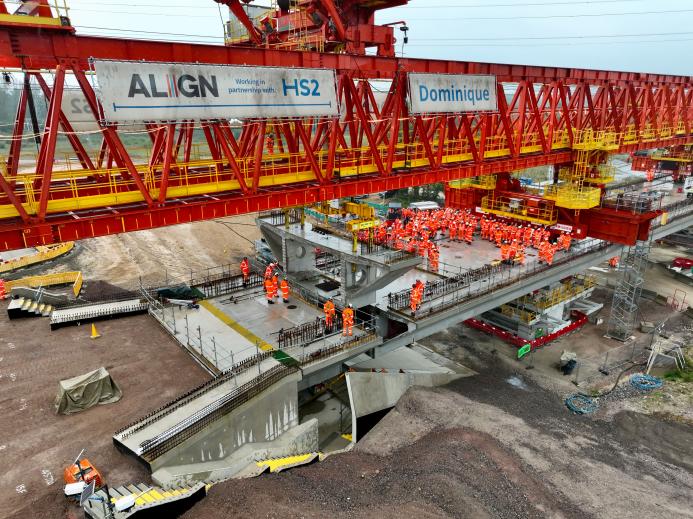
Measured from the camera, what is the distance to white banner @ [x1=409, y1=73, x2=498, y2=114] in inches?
575

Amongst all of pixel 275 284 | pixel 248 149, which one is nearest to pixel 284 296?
pixel 275 284

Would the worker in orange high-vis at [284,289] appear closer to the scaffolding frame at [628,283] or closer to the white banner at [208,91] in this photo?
the white banner at [208,91]

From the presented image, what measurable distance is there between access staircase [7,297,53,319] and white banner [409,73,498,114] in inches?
633

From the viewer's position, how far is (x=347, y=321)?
15820 millimetres

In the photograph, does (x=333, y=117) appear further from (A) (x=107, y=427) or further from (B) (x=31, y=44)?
(A) (x=107, y=427)

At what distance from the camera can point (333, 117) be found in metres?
12.9

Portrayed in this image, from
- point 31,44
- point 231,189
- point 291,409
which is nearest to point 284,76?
point 231,189

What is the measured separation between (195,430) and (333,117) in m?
9.17

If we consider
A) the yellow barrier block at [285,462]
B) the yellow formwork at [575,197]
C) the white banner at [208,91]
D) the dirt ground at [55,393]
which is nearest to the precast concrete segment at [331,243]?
the white banner at [208,91]

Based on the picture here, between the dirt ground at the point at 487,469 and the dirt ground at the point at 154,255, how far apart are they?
22.5 meters

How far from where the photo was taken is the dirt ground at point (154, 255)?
33562 mm

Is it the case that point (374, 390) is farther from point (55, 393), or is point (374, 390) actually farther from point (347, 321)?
point (55, 393)

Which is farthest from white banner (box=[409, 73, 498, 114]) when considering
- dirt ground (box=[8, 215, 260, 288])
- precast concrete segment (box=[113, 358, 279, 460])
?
dirt ground (box=[8, 215, 260, 288])

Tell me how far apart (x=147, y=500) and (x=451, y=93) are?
14.6 m
